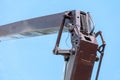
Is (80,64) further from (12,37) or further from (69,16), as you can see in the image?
(12,37)

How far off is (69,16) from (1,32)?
2.19 meters

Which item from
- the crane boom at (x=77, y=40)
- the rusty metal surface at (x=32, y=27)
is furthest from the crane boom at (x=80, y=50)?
the rusty metal surface at (x=32, y=27)

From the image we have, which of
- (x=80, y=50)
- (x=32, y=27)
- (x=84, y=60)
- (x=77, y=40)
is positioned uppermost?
(x=32, y=27)

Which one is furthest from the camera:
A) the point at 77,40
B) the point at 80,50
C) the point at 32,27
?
the point at 32,27

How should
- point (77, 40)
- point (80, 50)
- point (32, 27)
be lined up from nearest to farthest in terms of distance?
point (80, 50)
point (77, 40)
point (32, 27)

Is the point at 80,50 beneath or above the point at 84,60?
above

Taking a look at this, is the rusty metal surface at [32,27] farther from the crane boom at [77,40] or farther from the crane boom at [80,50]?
the crane boom at [80,50]

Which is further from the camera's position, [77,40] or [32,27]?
[32,27]

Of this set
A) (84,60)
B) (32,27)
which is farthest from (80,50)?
(32,27)

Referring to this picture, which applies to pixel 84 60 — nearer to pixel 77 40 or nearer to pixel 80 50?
pixel 80 50

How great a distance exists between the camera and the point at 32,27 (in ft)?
17.1

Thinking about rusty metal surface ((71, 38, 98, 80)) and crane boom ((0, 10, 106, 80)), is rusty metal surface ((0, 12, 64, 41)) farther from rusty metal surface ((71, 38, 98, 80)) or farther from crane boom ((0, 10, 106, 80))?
rusty metal surface ((71, 38, 98, 80))

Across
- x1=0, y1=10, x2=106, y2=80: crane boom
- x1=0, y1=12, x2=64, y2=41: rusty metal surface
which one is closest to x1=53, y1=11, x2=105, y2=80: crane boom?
x1=0, y1=10, x2=106, y2=80: crane boom

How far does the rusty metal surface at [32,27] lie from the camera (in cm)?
475
